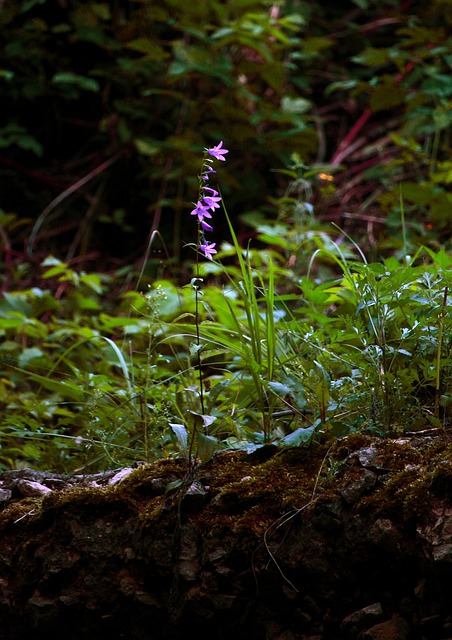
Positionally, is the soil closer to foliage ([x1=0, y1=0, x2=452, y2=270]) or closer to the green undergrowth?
the green undergrowth

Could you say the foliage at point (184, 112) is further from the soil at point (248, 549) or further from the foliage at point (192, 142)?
the soil at point (248, 549)

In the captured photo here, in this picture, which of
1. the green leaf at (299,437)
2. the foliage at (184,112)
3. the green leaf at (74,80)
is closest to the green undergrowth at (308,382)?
the green leaf at (299,437)

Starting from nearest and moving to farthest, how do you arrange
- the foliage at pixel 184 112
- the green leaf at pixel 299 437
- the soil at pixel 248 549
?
the soil at pixel 248 549 → the green leaf at pixel 299 437 → the foliage at pixel 184 112

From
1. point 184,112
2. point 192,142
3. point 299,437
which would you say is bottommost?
point 192,142

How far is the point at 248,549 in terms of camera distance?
4.09ft

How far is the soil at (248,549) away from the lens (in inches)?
45.8

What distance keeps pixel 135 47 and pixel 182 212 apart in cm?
100

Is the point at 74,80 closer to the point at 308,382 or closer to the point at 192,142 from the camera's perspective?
the point at 192,142

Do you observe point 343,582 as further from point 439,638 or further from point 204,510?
point 204,510

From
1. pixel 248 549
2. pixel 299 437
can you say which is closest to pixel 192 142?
pixel 299 437

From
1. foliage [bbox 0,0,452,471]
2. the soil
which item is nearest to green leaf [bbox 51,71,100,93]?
foliage [bbox 0,0,452,471]

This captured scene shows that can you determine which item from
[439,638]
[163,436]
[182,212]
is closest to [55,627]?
[163,436]

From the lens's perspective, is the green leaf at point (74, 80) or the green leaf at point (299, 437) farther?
the green leaf at point (74, 80)

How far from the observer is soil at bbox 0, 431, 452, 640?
116cm
